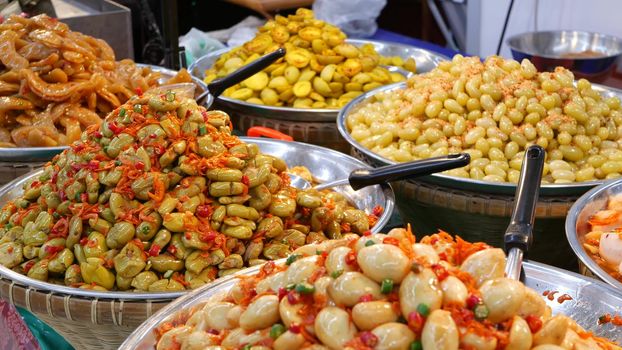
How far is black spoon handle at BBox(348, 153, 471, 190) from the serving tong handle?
142 mm

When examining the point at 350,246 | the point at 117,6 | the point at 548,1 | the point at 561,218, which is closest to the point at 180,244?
the point at 350,246

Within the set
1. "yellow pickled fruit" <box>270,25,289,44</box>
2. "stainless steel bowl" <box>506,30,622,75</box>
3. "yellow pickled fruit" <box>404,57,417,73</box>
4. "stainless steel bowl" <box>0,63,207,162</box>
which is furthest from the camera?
"stainless steel bowl" <box>506,30,622,75</box>

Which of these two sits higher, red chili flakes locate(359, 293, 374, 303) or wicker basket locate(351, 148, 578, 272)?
red chili flakes locate(359, 293, 374, 303)

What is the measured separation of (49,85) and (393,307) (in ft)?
5.08

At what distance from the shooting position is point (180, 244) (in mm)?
1295

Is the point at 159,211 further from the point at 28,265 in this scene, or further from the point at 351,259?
the point at 351,259

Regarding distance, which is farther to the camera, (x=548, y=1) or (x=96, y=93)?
(x=548, y=1)

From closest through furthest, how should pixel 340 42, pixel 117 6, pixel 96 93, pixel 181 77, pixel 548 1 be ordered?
pixel 96 93, pixel 181 77, pixel 340 42, pixel 117 6, pixel 548 1

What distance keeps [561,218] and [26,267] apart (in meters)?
1.13

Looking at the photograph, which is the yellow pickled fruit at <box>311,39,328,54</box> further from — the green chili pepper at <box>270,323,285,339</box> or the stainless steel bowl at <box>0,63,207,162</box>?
the green chili pepper at <box>270,323,285,339</box>

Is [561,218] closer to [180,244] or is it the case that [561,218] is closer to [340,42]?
[180,244]

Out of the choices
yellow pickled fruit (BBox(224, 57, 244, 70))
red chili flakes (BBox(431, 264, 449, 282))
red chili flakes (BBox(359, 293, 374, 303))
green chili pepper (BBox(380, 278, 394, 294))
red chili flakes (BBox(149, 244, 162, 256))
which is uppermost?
red chili flakes (BBox(431, 264, 449, 282))

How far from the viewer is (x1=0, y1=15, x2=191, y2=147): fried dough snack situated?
1.98 m

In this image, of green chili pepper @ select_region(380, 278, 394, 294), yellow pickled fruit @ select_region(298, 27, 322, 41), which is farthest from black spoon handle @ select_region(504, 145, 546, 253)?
yellow pickled fruit @ select_region(298, 27, 322, 41)
